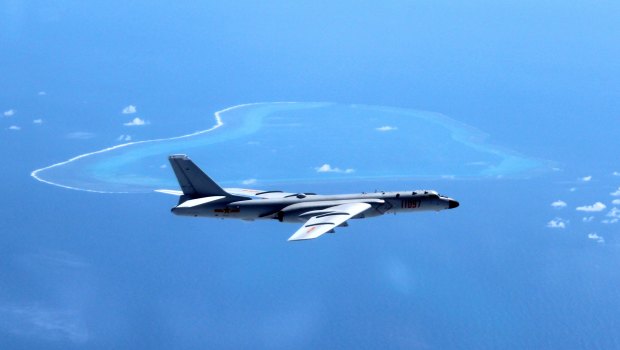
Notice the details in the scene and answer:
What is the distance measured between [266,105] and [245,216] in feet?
318

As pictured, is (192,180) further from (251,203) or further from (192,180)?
(251,203)

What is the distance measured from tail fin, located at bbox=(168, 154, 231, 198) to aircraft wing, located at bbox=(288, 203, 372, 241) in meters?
8.13

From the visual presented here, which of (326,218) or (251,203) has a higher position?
(251,203)

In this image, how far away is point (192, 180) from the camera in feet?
242

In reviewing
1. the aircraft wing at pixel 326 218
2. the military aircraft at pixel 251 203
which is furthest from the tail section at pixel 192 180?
the aircraft wing at pixel 326 218

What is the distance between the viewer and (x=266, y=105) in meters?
170

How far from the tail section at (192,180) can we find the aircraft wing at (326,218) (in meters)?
8.11

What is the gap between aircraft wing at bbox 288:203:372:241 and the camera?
211ft

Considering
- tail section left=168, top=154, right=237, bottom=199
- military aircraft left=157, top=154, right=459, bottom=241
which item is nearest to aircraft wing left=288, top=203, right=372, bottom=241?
military aircraft left=157, top=154, right=459, bottom=241

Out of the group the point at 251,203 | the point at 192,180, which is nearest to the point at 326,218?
the point at 251,203

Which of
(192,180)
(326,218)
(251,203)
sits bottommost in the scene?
(326,218)

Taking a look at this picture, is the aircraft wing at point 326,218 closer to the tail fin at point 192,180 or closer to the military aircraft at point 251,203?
the military aircraft at point 251,203

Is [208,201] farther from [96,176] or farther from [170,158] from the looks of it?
[96,176]

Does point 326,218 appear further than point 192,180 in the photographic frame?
No
